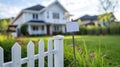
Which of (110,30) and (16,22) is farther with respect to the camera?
(16,22)

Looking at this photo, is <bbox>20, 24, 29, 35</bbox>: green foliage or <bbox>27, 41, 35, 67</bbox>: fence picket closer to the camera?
<bbox>27, 41, 35, 67</bbox>: fence picket

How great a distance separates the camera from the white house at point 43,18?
124ft

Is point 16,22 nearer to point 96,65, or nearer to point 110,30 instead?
point 110,30

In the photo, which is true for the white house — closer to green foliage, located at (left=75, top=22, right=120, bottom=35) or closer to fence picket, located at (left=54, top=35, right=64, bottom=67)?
green foliage, located at (left=75, top=22, right=120, bottom=35)

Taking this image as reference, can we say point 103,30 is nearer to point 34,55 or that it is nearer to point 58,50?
point 58,50

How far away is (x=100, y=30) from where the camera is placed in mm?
34062

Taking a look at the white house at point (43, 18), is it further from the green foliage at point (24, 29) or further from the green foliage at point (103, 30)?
the green foliage at point (103, 30)

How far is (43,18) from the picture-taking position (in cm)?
3916

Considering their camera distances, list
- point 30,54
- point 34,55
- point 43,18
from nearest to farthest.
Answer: point 30,54 → point 34,55 → point 43,18

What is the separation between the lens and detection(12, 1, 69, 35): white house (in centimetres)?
3775

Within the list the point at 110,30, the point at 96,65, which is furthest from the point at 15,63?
the point at 110,30

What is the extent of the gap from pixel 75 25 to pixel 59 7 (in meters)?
37.3

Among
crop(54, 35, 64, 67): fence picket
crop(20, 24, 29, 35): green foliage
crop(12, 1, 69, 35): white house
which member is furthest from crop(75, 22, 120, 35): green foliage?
crop(54, 35, 64, 67): fence picket

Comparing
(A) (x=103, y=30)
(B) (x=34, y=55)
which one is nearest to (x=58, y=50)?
(B) (x=34, y=55)
